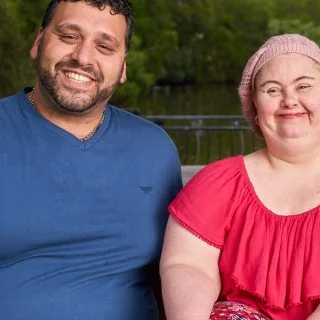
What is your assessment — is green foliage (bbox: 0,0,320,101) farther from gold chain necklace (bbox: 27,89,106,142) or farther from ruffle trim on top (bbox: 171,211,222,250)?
ruffle trim on top (bbox: 171,211,222,250)

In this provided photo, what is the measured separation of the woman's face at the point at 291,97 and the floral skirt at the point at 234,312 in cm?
49

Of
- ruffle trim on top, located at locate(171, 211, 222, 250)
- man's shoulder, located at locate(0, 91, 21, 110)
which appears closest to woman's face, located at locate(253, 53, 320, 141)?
ruffle trim on top, located at locate(171, 211, 222, 250)

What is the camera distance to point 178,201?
228 cm

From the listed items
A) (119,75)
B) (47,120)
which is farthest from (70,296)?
(119,75)

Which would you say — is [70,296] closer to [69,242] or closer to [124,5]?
[69,242]

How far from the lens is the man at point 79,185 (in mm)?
2238

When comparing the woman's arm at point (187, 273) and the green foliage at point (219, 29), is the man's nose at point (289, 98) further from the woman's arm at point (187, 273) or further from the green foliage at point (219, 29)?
the green foliage at point (219, 29)

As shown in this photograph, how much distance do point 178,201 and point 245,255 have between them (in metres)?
0.26

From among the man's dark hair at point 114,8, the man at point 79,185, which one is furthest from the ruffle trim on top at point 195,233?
the man's dark hair at point 114,8

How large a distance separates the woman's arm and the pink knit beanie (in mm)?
459

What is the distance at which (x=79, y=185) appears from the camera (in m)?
2.30

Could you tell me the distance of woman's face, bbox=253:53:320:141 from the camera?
86.3 inches

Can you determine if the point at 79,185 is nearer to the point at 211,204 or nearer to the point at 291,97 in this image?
the point at 211,204

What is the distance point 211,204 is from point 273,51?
1.56ft
